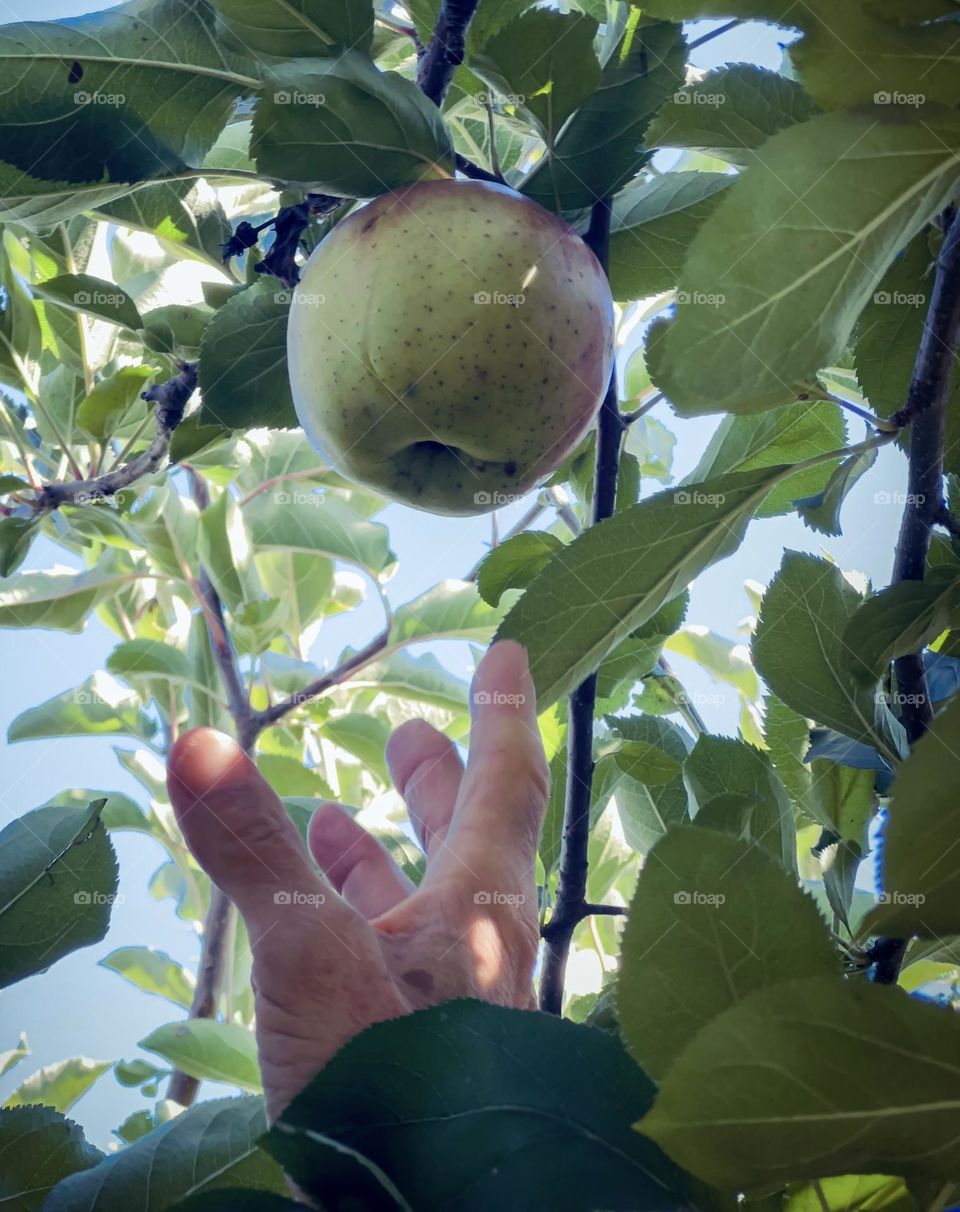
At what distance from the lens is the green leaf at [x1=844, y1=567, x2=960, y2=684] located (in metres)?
0.59

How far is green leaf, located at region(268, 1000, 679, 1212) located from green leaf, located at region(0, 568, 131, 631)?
1287 mm

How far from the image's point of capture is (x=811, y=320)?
0.44m

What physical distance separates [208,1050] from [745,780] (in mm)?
655

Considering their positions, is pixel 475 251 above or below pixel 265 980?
above

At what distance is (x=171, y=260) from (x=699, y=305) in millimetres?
1181

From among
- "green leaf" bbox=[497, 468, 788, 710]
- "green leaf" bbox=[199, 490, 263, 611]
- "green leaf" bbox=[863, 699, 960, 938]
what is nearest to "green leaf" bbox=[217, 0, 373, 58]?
"green leaf" bbox=[497, 468, 788, 710]

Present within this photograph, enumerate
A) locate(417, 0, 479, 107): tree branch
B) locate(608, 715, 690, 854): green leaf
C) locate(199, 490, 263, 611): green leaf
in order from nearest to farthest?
1. locate(417, 0, 479, 107): tree branch
2. locate(608, 715, 690, 854): green leaf
3. locate(199, 490, 263, 611): green leaf

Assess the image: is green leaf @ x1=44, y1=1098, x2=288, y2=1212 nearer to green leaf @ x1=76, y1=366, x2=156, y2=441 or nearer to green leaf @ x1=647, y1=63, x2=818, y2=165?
green leaf @ x1=647, y1=63, x2=818, y2=165

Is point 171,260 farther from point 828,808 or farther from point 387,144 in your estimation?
point 828,808

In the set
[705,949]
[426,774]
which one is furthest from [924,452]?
[426,774]

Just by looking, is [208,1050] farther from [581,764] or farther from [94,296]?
[94,296]

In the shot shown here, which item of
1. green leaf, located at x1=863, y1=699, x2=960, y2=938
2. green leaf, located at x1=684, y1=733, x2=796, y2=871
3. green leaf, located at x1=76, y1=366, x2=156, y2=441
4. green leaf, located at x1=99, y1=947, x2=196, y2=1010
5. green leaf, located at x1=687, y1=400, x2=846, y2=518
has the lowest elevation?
green leaf, located at x1=99, y1=947, x2=196, y2=1010

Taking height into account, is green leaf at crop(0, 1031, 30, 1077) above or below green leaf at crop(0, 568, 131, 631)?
below

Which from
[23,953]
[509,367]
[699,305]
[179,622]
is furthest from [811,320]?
[179,622]
